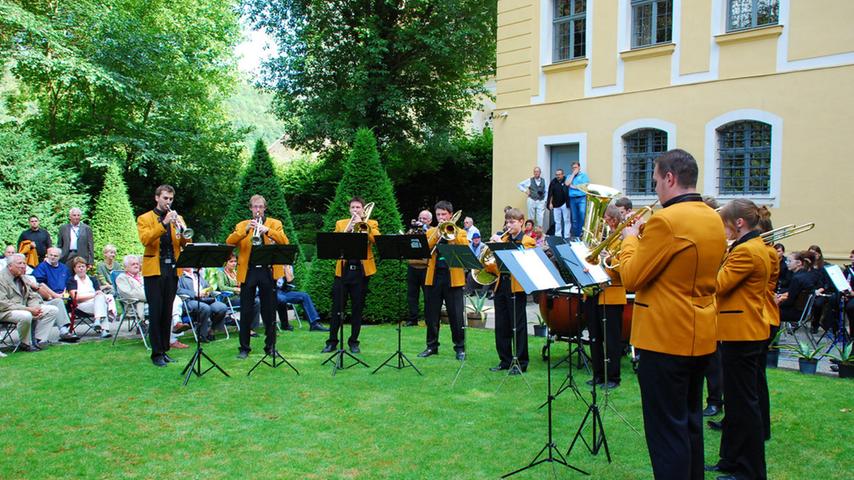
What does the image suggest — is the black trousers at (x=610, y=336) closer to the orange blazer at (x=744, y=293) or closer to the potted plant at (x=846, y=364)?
the orange blazer at (x=744, y=293)

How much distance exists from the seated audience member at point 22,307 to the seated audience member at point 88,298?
964 mm

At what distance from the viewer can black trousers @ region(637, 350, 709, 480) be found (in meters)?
3.94

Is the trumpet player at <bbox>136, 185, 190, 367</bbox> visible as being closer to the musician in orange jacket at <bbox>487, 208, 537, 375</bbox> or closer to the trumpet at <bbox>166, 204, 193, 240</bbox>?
the trumpet at <bbox>166, 204, 193, 240</bbox>

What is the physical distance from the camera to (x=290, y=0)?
24.5 m

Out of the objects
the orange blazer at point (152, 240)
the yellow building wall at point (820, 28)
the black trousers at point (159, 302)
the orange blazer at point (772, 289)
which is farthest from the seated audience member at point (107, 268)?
the yellow building wall at point (820, 28)

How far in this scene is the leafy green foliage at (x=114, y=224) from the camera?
17905mm

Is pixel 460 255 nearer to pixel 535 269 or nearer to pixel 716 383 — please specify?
pixel 535 269

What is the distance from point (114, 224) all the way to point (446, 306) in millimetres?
12279

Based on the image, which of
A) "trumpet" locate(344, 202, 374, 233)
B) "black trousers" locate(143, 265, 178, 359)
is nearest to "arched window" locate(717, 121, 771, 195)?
"trumpet" locate(344, 202, 374, 233)

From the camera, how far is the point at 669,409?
394 centimetres

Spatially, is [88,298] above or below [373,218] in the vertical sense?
below

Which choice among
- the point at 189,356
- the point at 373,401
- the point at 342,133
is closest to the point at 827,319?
the point at 373,401

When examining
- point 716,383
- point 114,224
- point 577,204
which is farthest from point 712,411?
point 114,224

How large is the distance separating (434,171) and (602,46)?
10.8 m
